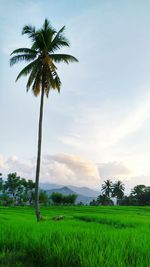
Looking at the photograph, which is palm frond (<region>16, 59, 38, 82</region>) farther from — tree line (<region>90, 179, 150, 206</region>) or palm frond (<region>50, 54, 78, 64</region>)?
tree line (<region>90, 179, 150, 206</region>)

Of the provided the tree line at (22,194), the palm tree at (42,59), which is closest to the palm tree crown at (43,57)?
the palm tree at (42,59)

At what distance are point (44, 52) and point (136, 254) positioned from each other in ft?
71.5

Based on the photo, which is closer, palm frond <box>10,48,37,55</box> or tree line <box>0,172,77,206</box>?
palm frond <box>10,48,37,55</box>

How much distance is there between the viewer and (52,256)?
6.57 metres

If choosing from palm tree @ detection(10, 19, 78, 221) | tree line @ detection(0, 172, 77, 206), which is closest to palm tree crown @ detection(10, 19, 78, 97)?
palm tree @ detection(10, 19, 78, 221)

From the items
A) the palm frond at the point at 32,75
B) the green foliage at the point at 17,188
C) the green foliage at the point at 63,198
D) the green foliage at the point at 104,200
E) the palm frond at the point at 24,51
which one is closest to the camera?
the palm frond at the point at 32,75

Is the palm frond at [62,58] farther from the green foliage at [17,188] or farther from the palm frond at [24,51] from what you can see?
the green foliage at [17,188]

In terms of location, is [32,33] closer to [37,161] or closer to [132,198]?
[37,161]

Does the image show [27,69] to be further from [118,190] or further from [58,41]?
[118,190]

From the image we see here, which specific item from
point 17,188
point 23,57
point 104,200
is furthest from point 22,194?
point 23,57

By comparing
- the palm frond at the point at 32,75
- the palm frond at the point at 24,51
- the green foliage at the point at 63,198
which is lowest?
the green foliage at the point at 63,198

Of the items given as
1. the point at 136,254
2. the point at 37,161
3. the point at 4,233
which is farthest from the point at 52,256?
the point at 37,161

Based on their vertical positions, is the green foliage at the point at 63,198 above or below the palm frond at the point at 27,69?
below

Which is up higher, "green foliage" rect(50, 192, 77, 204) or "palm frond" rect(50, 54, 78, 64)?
"palm frond" rect(50, 54, 78, 64)
